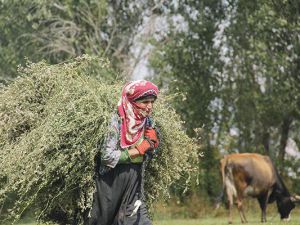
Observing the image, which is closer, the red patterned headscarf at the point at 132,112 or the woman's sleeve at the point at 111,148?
the woman's sleeve at the point at 111,148

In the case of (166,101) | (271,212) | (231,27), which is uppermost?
(231,27)

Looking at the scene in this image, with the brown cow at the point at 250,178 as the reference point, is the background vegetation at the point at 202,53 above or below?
above

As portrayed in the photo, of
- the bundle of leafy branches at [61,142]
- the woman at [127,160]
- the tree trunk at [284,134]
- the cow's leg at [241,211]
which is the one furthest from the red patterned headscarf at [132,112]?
the tree trunk at [284,134]

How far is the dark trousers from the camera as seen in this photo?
7.70 metres

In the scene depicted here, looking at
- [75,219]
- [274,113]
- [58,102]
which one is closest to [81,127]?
[58,102]

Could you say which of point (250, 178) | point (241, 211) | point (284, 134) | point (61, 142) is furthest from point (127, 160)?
point (284, 134)

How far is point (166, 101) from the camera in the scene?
912cm

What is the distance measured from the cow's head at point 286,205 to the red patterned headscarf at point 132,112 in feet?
38.1

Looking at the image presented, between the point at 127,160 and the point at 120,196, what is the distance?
0.39m

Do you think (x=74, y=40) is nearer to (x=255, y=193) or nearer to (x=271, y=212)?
(x=271, y=212)

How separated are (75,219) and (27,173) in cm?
72

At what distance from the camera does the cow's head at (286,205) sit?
18891 millimetres

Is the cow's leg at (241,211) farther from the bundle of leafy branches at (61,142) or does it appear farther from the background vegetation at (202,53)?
the bundle of leafy branches at (61,142)

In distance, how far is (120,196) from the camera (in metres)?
7.77
